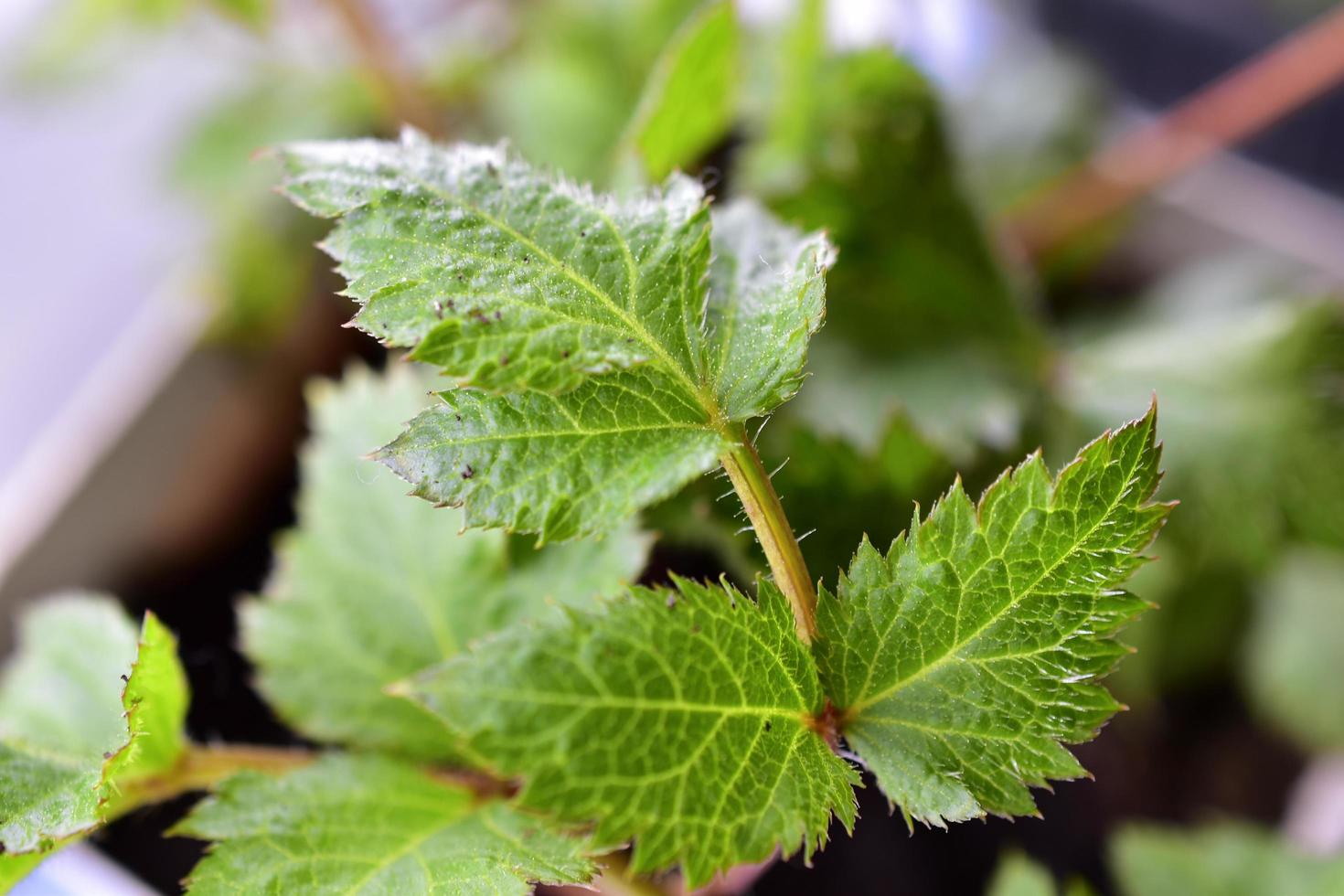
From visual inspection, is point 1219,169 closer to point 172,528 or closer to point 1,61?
point 172,528

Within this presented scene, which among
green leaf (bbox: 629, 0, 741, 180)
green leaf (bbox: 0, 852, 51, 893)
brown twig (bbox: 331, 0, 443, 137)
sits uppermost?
brown twig (bbox: 331, 0, 443, 137)

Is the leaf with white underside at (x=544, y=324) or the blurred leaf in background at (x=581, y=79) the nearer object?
the leaf with white underside at (x=544, y=324)

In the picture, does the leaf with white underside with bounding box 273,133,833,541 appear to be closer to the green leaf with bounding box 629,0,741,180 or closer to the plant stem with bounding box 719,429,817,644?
the plant stem with bounding box 719,429,817,644

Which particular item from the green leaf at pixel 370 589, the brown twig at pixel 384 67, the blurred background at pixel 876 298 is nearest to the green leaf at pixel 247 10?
the blurred background at pixel 876 298

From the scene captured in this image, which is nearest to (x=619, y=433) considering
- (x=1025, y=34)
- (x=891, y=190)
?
(x=891, y=190)

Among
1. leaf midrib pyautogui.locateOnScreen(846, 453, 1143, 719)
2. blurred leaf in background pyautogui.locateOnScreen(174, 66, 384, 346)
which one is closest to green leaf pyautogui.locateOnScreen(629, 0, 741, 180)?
leaf midrib pyautogui.locateOnScreen(846, 453, 1143, 719)

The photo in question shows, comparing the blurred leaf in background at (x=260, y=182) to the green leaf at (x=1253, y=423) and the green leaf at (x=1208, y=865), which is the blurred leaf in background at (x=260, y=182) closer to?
the green leaf at (x=1253, y=423)
